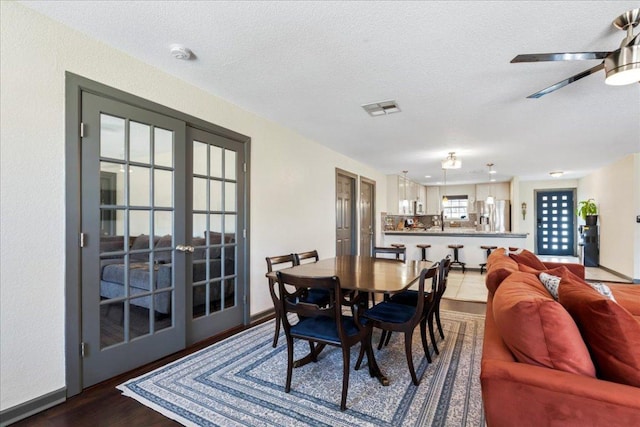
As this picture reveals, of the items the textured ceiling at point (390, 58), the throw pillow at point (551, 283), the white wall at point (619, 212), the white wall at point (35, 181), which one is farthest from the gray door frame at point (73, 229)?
the white wall at point (619, 212)

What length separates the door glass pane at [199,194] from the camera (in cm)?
304

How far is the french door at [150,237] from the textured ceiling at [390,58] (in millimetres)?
622

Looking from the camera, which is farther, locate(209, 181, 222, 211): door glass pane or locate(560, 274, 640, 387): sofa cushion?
locate(209, 181, 222, 211): door glass pane

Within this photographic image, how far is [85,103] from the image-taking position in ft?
7.24

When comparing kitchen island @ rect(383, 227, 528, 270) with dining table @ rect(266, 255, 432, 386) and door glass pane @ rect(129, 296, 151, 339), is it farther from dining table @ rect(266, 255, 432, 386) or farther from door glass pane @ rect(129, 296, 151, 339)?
door glass pane @ rect(129, 296, 151, 339)

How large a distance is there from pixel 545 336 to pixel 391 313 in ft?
4.35

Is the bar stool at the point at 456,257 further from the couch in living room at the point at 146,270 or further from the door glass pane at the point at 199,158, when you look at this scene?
the door glass pane at the point at 199,158

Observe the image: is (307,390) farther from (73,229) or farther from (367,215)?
(367,215)

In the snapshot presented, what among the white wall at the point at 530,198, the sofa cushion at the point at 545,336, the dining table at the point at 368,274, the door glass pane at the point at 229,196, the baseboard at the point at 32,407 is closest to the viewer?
the sofa cushion at the point at 545,336

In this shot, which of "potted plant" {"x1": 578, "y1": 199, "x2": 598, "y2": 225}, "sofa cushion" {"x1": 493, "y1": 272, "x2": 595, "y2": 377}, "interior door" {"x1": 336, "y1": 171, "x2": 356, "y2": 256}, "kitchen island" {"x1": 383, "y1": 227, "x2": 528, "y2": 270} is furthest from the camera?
"potted plant" {"x1": 578, "y1": 199, "x2": 598, "y2": 225}

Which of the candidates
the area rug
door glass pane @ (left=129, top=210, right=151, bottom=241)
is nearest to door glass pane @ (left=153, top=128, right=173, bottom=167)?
door glass pane @ (left=129, top=210, right=151, bottom=241)

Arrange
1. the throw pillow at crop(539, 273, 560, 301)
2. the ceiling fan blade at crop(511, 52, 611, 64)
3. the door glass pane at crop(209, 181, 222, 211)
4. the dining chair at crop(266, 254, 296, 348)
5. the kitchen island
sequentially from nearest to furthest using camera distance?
the throw pillow at crop(539, 273, 560, 301) → the ceiling fan blade at crop(511, 52, 611, 64) → the dining chair at crop(266, 254, 296, 348) → the door glass pane at crop(209, 181, 222, 211) → the kitchen island

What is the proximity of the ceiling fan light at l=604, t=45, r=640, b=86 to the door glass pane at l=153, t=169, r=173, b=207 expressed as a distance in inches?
132

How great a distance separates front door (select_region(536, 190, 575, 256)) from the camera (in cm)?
962
